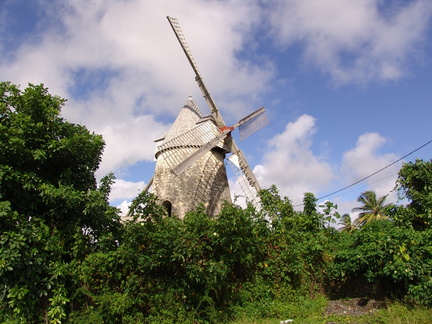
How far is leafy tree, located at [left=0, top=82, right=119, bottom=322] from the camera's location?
5.92 m

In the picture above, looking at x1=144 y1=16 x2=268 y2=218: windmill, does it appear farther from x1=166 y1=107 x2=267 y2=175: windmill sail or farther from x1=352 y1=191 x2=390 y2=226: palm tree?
x1=352 y1=191 x2=390 y2=226: palm tree

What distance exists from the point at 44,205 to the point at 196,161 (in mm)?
6013

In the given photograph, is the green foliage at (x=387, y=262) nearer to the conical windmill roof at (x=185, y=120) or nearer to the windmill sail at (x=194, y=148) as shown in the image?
the windmill sail at (x=194, y=148)

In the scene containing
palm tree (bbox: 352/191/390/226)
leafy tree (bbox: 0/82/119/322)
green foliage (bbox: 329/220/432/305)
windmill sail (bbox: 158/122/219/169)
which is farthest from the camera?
palm tree (bbox: 352/191/390/226)

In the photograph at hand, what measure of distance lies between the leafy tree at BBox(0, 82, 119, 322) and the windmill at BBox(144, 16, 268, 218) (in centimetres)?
403

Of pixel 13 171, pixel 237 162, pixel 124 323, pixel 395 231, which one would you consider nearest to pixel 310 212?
pixel 395 231

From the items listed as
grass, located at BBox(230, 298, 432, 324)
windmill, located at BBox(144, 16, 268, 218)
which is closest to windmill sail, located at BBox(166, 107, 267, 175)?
windmill, located at BBox(144, 16, 268, 218)

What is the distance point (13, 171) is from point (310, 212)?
7.71 metres

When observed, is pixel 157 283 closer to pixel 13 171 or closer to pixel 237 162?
pixel 13 171

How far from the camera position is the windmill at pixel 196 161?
1148 cm

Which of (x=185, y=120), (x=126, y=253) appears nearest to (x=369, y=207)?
(x=185, y=120)

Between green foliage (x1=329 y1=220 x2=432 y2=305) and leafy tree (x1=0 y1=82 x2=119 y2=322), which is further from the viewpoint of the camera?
green foliage (x1=329 y1=220 x2=432 y2=305)

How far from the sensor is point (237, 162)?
45.3 feet

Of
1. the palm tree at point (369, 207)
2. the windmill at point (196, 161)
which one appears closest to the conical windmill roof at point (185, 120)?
the windmill at point (196, 161)
